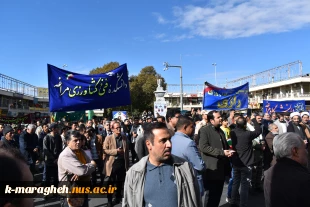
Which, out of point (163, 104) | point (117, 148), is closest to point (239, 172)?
point (117, 148)

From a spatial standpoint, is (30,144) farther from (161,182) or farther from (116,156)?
(161,182)

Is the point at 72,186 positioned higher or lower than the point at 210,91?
lower

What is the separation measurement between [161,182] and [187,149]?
1.42 m

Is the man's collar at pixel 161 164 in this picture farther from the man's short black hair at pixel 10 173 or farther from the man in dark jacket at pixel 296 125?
the man in dark jacket at pixel 296 125

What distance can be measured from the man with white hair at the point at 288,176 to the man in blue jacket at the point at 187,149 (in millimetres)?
1357

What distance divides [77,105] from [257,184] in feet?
17.1

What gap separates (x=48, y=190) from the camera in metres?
4.52

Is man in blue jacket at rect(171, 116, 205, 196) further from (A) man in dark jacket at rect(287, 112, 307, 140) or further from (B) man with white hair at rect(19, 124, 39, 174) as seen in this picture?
(B) man with white hair at rect(19, 124, 39, 174)

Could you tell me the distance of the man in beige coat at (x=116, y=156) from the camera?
5.79 meters

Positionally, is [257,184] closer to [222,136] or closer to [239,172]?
[239,172]

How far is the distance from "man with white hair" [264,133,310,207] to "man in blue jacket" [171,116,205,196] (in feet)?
4.45

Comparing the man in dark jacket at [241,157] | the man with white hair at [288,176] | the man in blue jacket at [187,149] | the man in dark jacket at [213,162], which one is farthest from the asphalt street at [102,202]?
the man with white hair at [288,176]

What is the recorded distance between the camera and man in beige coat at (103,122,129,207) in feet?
19.0

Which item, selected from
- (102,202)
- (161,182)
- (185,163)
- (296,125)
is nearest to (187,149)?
(185,163)
